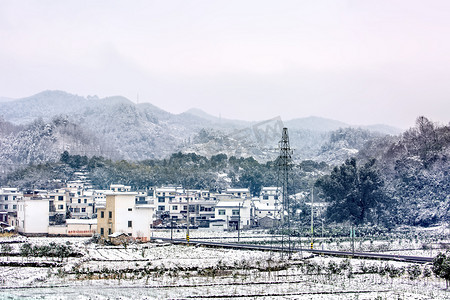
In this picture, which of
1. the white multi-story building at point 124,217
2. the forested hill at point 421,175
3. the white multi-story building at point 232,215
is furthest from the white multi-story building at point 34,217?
the forested hill at point 421,175

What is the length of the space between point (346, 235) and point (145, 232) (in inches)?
702

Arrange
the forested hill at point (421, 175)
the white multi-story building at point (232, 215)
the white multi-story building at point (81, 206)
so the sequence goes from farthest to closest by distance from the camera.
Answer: the white multi-story building at point (81, 206) → the white multi-story building at point (232, 215) → the forested hill at point (421, 175)

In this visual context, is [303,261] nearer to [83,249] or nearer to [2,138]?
[83,249]

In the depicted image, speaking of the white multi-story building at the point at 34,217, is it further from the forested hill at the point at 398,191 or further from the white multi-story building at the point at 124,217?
the forested hill at the point at 398,191

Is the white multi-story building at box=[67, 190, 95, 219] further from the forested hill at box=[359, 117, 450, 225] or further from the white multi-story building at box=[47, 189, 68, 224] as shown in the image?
the forested hill at box=[359, 117, 450, 225]

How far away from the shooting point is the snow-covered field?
1108 inches

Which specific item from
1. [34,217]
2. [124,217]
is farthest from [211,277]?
[34,217]

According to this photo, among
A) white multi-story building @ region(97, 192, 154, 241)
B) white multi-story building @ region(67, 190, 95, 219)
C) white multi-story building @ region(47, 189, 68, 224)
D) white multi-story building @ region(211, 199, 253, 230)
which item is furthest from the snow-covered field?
white multi-story building @ region(67, 190, 95, 219)

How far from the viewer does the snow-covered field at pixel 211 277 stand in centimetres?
2814

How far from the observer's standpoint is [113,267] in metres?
34.6

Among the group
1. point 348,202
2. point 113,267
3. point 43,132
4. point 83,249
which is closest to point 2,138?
point 43,132

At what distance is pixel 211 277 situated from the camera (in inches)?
1264

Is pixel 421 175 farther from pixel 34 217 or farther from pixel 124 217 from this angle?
pixel 34 217

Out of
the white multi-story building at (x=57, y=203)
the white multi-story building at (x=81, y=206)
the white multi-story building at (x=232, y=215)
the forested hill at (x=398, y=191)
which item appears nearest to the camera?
the forested hill at (x=398, y=191)
